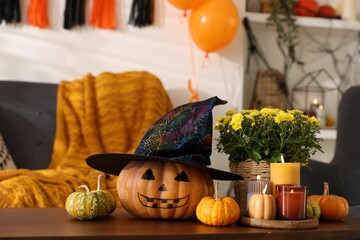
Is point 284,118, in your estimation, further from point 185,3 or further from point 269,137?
point 185,3

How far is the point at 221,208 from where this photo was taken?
48.6 inches

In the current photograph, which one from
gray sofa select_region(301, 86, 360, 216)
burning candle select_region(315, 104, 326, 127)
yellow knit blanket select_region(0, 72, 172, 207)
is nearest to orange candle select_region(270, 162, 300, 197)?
gray sofa select_region(301, 86, 360, 216)

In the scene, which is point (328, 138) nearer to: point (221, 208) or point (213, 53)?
point (213, 53)

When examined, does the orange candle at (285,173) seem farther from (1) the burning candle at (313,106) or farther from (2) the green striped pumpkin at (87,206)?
(1) the burning candle at (313,106)

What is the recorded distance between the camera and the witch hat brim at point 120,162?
1323mm

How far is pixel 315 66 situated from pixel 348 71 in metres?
0.22

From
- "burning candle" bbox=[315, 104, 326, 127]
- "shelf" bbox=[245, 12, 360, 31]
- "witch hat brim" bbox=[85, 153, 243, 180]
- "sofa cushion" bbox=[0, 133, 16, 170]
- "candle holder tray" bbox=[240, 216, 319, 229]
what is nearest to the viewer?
"candle holder tray" bbox=[240, 216, 319, 229]

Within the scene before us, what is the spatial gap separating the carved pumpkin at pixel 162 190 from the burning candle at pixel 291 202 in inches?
7.2

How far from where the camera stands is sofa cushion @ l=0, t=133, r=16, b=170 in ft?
8.54

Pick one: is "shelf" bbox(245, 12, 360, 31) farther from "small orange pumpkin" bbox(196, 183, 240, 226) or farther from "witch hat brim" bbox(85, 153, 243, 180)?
"small orange pumpkin" bbox(196, 183, 240, 226)

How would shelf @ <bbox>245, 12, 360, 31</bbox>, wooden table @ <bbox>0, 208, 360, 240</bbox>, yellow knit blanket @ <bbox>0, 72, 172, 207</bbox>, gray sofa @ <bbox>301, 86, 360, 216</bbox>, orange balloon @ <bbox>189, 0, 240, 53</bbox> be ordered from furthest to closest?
shelf @ <bbox>245, 12, 360, 31</bbox> < orange balloon @ <bbox>189, 0, 240, 53</bbox> < yellow knit blanket @ <bbox>0, 72, 172, 207</bbox> < gray sofa @ <bbox>301, 86, 360, 216</bbox> < wooden table @ <bbox>0, 208, 360, 240</bbox>

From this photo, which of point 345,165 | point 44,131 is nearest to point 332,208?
point 345,165

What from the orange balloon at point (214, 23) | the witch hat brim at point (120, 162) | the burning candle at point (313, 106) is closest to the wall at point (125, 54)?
the orange balloon at point (214, 23)

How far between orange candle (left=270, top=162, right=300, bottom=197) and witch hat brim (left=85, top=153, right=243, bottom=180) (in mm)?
96
